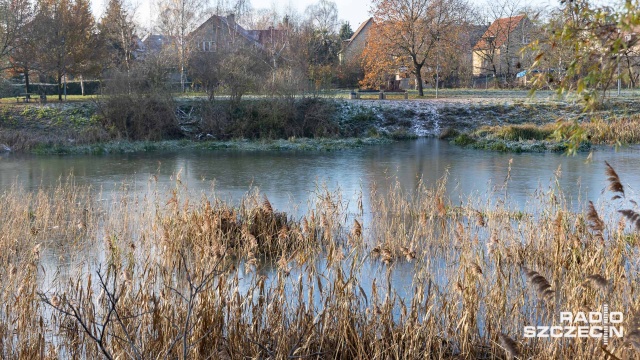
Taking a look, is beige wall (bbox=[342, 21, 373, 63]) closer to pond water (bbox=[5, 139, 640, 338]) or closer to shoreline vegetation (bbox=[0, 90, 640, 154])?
shoreline vegetation (bbox=[0, 90, 640, 154])

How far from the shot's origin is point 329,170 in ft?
62.1

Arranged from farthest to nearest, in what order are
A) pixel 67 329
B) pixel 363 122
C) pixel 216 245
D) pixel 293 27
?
pixel 293 27 → pixel 363 122 → pixel 216 245 → pixel 67 329

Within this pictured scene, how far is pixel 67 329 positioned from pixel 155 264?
3.53 ft

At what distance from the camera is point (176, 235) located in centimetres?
769

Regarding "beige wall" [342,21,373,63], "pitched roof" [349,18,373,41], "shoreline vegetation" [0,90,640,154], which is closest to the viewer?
"shoreline vegetation" [0,90,640,154]

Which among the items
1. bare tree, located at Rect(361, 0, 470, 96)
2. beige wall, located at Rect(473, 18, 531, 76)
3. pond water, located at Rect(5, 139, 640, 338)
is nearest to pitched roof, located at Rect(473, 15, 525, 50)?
beige wall, located at Rect(473, 18, 531, 76)

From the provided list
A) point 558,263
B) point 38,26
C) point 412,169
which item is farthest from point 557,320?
point 38,26

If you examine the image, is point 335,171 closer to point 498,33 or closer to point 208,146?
point 208,146

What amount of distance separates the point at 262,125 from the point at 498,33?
95.4 ft

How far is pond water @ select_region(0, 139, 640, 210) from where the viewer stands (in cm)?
1497

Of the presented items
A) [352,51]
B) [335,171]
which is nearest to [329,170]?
[335,171]

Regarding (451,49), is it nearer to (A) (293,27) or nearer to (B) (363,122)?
(B) (363,122)

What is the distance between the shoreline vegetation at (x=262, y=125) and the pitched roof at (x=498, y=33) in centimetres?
1968

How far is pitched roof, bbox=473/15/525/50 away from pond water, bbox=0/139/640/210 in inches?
1115
